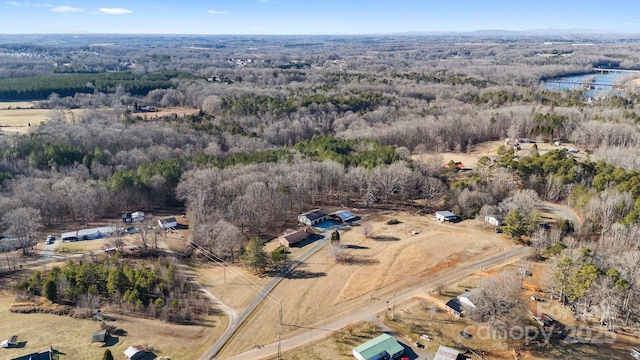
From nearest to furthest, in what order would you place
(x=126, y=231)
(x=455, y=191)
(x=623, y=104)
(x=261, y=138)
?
(x=126, y=231) < (x=455, y=191) < (x=261, y=138) < (x=623, y=104)

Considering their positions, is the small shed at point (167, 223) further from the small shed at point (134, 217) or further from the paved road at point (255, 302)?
the paved road at point (255, 302)

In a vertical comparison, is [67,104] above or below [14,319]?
above

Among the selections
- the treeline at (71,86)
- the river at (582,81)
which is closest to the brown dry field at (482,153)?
the river at (582,81)

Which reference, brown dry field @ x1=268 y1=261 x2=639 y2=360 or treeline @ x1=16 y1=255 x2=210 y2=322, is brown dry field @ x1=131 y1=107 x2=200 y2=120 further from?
brown dry field @ x1=268 y1=261 x2=639 y2=360

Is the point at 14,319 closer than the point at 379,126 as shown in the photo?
Yes

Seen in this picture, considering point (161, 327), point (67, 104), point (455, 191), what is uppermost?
point (67, 104)

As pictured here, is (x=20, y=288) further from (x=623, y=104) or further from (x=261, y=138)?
(x=623, y=104)

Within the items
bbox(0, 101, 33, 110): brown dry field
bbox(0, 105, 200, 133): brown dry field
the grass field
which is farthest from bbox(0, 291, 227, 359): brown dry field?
bbox(0, 101, 33, 110): brown dry field

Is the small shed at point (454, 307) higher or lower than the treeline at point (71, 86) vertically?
lower

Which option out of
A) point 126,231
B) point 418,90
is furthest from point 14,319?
point 418,90
